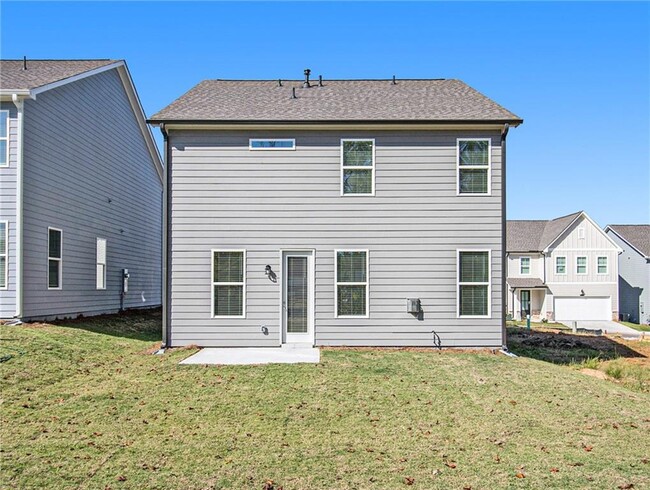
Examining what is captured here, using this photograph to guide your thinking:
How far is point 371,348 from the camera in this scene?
10.3 meters

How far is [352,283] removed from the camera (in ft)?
34.1

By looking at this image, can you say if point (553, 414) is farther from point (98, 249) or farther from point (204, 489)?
point (98, 249)

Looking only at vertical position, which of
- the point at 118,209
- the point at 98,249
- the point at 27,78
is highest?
the point at 27,78

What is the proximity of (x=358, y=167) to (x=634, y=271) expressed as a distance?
2923 centimetres

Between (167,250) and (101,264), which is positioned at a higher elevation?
(167,250)

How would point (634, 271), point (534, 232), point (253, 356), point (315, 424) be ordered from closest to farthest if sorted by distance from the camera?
point (315, 424)
point (253, 356)
point (534, 232)
point (634, 271)

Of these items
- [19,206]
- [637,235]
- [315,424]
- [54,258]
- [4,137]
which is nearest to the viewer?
[315,424]

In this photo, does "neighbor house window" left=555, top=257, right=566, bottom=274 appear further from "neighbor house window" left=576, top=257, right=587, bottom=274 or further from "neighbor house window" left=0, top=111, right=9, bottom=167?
"neighbor house window" left=0, top=111, right=9, bottom=167

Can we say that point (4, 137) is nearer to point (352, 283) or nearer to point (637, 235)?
point (352, 283)

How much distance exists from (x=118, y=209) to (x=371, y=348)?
33.7 ft

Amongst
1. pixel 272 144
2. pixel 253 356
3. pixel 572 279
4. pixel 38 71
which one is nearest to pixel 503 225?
pixel 272 144

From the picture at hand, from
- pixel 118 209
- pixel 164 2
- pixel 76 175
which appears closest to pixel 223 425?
pixel 164 2

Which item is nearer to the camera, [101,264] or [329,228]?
[329,228]

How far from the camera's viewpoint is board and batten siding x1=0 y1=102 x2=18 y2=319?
1088cm
